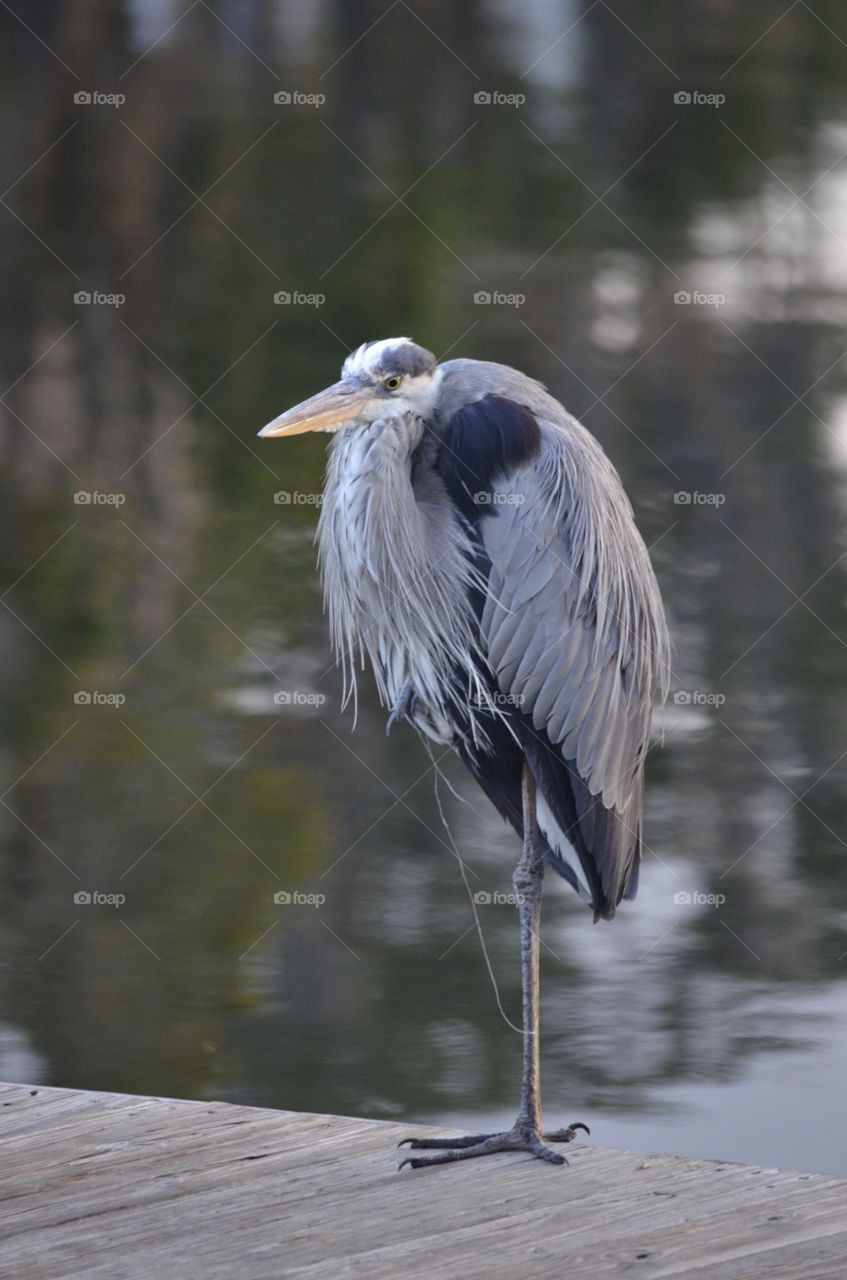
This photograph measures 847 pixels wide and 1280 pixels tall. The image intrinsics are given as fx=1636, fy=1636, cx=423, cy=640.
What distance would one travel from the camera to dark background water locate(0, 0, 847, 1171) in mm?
4898

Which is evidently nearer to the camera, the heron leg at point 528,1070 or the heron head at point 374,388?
the heron leg at point 528,1070

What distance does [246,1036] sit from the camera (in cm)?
468

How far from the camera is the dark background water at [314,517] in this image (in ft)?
16.1

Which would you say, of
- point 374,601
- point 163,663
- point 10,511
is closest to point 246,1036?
point 163,663

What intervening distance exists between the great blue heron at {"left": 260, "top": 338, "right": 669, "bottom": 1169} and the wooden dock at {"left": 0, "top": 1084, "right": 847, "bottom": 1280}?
275 millimetres

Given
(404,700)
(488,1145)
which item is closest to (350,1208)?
(488,1145)

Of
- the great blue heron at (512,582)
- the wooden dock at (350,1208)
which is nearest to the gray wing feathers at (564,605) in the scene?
the great blue heron at (512,582)

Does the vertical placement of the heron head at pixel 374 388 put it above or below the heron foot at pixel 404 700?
above

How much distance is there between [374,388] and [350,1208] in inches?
34.4

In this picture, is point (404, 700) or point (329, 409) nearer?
point (329, 409)

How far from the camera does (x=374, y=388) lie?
1833 millimetres

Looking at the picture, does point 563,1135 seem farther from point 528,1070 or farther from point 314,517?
point 314,517

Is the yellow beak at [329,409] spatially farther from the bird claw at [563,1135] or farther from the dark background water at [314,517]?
the dark background water at [314,517]

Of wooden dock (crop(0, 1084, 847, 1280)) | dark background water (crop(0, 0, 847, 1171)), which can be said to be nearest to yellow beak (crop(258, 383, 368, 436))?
wooden dock (crop(0, 1084, 847, 1280))
